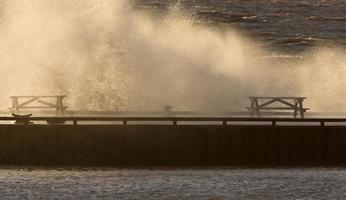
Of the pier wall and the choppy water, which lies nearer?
the pier wall

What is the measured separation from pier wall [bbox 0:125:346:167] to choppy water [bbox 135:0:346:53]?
230ft

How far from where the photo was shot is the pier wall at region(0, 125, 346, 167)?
3341 cm

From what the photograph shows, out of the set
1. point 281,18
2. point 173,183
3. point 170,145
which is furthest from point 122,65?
point 281,18

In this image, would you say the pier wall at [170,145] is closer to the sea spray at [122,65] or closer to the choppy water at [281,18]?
the sea spray at [122,65]

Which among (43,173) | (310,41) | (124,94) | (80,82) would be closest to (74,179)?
(43,173)

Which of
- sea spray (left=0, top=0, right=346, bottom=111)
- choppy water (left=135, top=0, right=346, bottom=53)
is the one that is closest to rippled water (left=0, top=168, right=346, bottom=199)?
sea spray (left=0, top=0, right=346, bottom=111)

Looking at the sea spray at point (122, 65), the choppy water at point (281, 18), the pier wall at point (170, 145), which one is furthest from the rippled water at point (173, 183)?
the choppy water at point (281, 18)

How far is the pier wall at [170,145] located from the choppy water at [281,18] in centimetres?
7008

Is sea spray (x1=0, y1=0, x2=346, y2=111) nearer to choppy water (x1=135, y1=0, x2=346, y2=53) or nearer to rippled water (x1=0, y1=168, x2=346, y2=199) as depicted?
rippled water (x1=0, y1=168, x2=346, y2=199)

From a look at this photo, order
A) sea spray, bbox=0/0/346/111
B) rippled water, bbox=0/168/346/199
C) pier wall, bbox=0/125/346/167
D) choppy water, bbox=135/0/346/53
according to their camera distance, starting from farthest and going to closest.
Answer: choppy water, bbox=135/0/346/53 < sea spray, bbox=0/0/346/111 < pier wall, bbox=0/125/346/167 < rippled water, bbox=0/168/346/199

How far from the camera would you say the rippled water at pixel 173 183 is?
2750cm

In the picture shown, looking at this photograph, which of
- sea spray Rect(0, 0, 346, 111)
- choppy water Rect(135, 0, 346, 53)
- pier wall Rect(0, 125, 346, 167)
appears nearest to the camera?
pier wall Rect(0, 125, 346, 167)

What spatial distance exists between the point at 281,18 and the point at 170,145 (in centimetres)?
9923

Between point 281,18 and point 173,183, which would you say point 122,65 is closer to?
point 173,183
